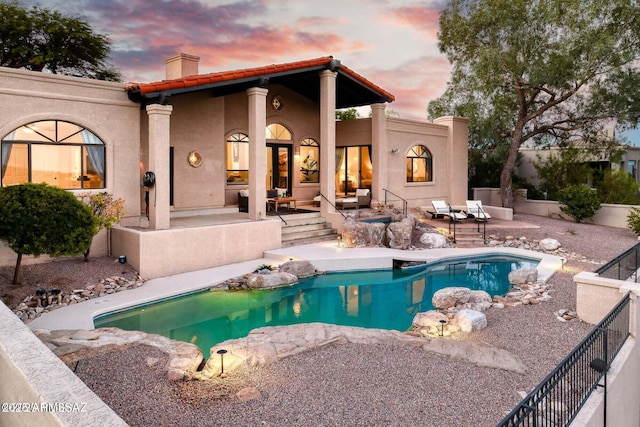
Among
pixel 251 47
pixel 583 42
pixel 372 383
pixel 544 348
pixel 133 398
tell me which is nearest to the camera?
pixel 133 398

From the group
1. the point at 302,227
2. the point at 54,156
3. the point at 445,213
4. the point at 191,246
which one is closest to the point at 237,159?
the point at 302,227

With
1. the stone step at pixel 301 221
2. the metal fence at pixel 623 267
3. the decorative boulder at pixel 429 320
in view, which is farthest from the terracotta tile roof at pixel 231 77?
the metal fence at pixel 623 267

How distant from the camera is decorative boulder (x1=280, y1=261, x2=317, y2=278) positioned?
11648 millimetres

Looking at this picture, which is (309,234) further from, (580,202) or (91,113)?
(580,202)

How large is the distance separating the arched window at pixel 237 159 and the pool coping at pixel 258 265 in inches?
184

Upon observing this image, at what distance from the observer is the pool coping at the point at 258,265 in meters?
8.23

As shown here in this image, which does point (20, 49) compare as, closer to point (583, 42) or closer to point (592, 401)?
point (583, 42)

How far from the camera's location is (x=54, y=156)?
1166cm

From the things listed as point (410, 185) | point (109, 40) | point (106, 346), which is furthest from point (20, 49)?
point (106, 346)

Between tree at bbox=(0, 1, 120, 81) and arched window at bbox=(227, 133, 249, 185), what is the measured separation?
1523cm

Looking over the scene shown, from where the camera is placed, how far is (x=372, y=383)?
5.48 meters

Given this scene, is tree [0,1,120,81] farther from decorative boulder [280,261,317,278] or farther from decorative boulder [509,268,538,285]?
decorative boulder [509,268,538,285]

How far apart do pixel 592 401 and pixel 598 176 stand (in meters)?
22.8

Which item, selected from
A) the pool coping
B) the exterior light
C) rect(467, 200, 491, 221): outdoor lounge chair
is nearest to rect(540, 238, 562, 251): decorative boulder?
the pool coping
